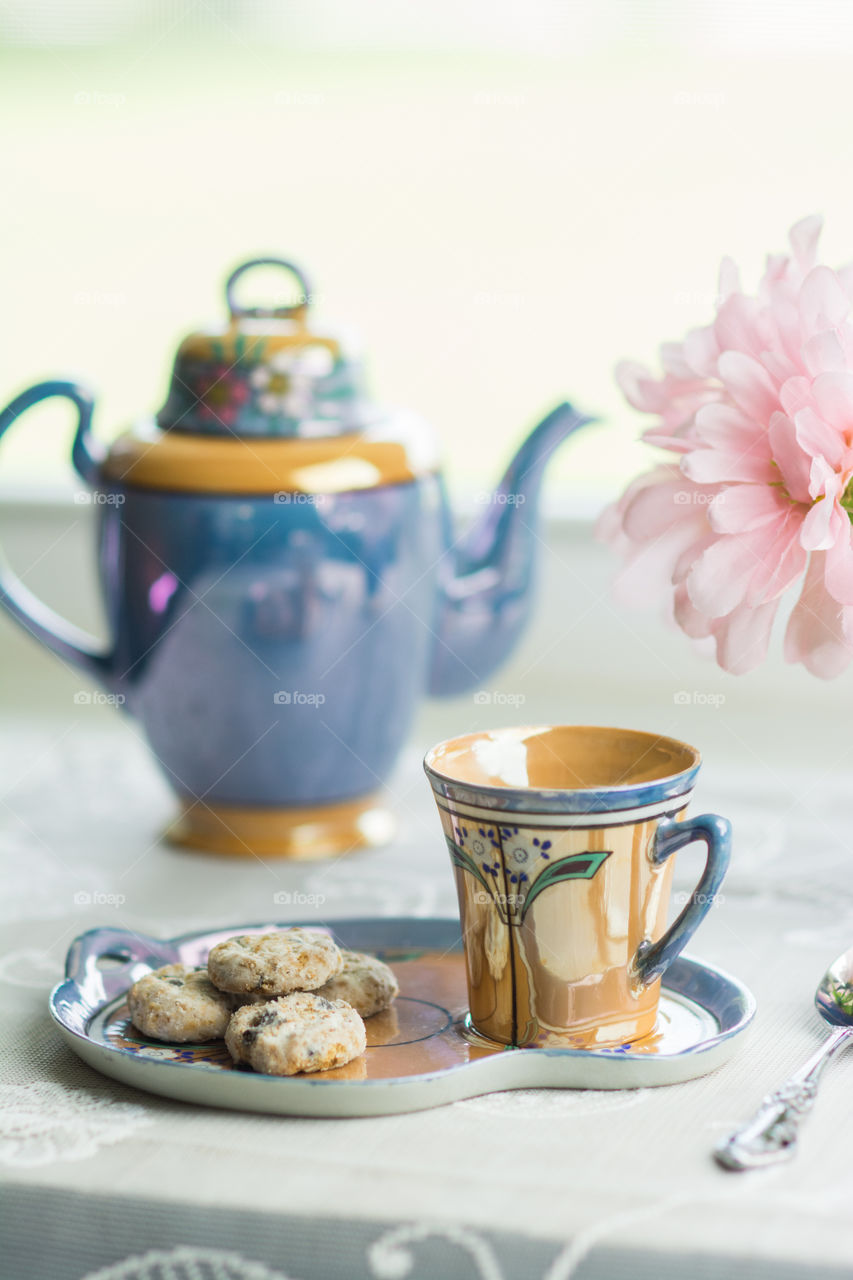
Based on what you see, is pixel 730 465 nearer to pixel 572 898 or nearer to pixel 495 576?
pixel 572 898

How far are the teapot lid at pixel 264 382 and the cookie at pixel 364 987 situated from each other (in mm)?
326

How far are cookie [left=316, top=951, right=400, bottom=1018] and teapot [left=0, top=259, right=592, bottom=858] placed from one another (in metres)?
0.25

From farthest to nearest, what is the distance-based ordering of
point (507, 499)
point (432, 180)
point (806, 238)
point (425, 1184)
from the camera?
point (432, 180) < point (507, 499) < point (806, 238) < point (425, 1184)

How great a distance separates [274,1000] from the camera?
41 cm

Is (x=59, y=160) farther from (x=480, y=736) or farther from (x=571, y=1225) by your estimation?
(x=571, y=1225)

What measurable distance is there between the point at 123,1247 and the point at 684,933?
18cm

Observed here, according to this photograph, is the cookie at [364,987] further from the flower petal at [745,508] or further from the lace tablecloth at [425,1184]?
the flower petal at [745,508]

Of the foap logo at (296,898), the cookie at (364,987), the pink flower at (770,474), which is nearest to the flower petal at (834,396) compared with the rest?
the pink flower at (770,474)

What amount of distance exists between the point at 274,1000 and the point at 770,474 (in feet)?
0.75

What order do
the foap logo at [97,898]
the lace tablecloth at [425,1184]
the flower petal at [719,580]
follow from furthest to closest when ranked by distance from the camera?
the foap logo at [97,898], the flower petal at [719,580], the lace tablecloth at [425,1184]

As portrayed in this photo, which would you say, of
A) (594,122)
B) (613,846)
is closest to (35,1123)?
(613,846)

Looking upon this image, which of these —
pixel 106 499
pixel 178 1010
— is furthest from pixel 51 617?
pixel 178 1010

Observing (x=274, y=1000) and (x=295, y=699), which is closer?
(x=274, y=1000)

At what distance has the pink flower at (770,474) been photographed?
402 mm
